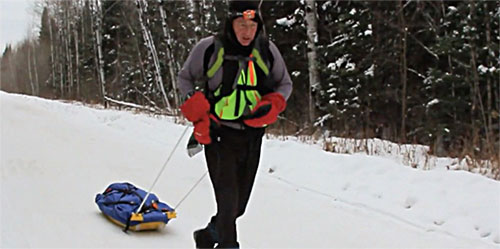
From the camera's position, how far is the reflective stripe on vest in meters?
3.16

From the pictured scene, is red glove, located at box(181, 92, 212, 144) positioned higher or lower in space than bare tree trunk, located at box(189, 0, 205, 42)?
lower

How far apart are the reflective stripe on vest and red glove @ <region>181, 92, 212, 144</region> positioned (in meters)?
0.09

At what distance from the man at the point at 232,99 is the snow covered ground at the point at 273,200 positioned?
1177 millimetres


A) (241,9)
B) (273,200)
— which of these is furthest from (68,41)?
(241,9)

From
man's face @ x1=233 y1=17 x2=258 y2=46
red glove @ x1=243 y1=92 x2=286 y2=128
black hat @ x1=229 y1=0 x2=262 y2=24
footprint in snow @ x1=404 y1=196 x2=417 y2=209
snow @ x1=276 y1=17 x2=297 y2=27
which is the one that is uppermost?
snow @ x1=276 y1=17 x2=297 y2=27

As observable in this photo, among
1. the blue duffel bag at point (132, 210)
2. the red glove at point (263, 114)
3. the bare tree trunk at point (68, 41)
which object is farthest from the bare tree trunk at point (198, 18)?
the bare tree trunk at point (68, 41)

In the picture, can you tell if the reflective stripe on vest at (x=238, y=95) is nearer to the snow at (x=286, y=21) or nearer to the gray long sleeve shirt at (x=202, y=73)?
the gray long sleeve shirt at (x=202, y=73)

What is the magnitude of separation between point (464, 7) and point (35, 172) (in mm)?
10431

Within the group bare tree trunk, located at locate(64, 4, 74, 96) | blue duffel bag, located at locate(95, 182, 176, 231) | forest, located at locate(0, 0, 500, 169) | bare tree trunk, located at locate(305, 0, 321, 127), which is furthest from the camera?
bare tree trunk, located at locate(64, 4, 74, 96)

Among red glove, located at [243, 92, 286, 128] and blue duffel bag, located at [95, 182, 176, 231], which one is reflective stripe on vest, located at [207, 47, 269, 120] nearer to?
red glove, located at [243, 92, 286, 128]

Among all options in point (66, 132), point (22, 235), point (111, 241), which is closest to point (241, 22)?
point (111, 241)

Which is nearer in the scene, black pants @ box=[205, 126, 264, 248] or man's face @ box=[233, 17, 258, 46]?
man's face @ box=[233, 17, 258, 46]

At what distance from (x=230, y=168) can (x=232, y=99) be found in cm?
43

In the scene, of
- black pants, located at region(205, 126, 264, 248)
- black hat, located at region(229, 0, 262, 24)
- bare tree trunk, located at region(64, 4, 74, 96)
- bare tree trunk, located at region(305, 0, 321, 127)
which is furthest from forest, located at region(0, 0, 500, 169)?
bare tree trunk, located at region(64, 4, 74, 96)
